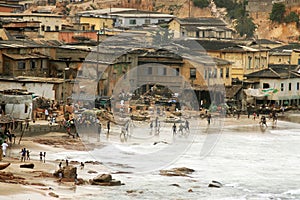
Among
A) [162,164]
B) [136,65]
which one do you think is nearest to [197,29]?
[136,65]

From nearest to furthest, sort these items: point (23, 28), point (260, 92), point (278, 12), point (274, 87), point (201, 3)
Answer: point (260, 92)
point (274, 87)
point (23, 28)
point (278, 12)
point (201, 3)

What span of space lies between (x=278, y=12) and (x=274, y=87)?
A: 3265cm

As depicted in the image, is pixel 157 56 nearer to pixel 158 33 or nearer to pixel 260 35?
pixel 158 33

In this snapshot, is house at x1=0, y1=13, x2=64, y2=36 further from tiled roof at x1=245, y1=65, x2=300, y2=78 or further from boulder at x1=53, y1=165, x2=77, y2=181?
boulder at x1=53, y1=165, x2=77, y2=181

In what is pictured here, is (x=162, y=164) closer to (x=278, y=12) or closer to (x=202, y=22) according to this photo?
(x=202, y=22)

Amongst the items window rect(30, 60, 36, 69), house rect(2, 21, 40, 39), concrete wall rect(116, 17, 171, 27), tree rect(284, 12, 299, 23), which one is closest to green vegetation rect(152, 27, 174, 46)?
concrete wall rect(116, 17, 171, 27)

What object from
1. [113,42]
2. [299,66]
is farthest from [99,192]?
[299,66]

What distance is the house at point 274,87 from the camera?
60.8 metres

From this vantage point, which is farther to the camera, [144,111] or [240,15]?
[240,15]

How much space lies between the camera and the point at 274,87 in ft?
203

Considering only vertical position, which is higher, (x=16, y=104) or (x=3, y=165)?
(x=16, y=104)

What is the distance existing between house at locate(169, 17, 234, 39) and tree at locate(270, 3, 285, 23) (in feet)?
31.7

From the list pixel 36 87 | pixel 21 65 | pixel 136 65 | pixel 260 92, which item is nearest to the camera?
pixel 36 87

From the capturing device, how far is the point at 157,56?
2366 inches
